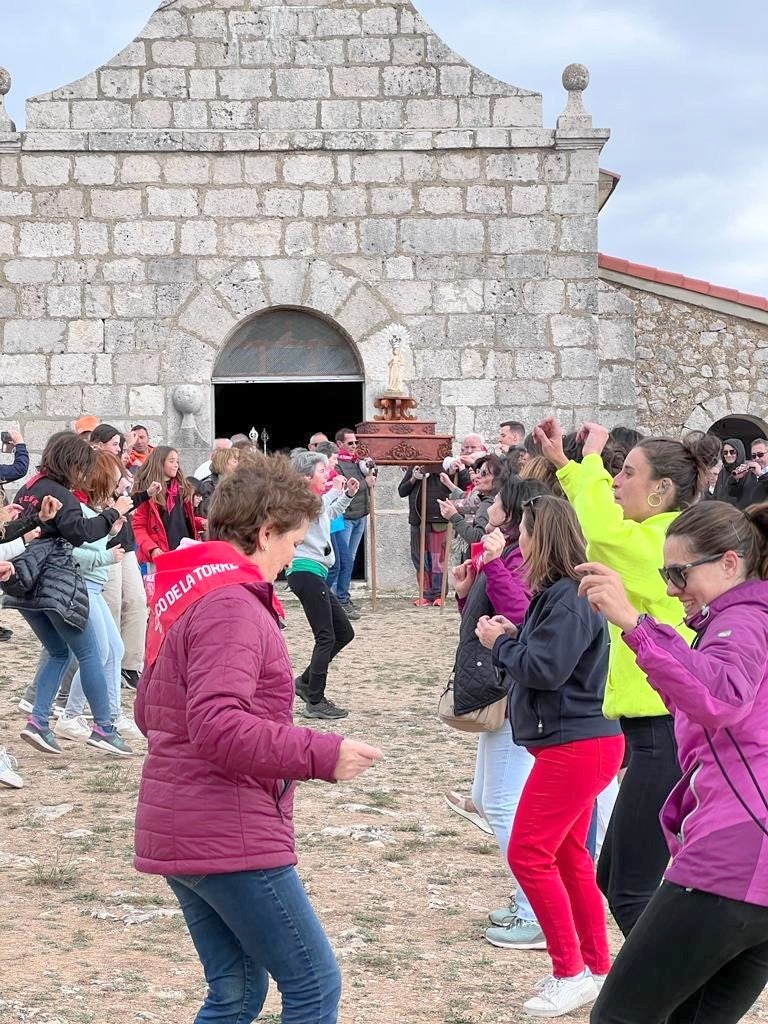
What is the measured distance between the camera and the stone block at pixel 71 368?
14031 mm

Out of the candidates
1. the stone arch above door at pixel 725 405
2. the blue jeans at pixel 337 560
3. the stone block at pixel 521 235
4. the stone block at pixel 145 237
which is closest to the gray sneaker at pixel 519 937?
the blue jeans at pixel 337 560

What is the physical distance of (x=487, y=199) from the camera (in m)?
14.1

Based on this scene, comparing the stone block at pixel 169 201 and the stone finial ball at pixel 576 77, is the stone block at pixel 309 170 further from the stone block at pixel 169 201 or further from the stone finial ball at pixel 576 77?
the stone finial ball at pixel 576 77

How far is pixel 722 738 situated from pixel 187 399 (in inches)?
458

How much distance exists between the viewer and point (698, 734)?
112 inches

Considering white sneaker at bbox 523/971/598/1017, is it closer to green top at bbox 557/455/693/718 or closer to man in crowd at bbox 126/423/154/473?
green top at bbox 557/455/693/718

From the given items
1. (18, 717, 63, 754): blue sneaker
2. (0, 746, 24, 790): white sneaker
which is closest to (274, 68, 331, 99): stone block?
(18, 717, 63, 754): blue sneaker

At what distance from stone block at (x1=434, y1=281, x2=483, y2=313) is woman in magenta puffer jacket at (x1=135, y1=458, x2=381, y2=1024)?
37.3ft

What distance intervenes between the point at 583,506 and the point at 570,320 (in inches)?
391

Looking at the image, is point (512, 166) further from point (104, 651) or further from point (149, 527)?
point (104, 651)

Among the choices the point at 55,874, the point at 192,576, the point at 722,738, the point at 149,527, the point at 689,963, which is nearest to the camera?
the point at 689,963

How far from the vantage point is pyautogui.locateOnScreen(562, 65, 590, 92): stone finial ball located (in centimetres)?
1391

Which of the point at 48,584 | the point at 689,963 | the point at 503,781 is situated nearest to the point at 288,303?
the point at 48,584

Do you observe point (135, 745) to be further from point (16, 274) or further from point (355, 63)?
point (355, 63)
